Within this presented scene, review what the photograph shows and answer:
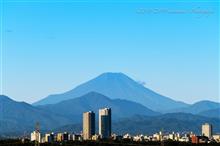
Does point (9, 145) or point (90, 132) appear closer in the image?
point (9, 145)

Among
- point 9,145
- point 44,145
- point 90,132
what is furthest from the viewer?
point 90,132

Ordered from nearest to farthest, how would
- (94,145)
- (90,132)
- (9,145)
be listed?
(9,145) < (94,145) < (90,132)

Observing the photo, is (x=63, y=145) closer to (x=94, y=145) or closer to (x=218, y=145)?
(x=94, y=145)

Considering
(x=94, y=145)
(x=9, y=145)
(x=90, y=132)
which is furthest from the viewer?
(x=90, y=132)

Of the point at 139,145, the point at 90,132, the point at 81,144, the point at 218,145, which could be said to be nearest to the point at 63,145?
the point at 81,144

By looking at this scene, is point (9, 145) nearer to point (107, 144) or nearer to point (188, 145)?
point (107, 144)

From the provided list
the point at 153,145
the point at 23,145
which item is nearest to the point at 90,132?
the point at 153,145

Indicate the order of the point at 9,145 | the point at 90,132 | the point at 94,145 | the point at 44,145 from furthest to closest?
the point at 90,132
the point at 94,145
the point at 44,145
the point at 9,145

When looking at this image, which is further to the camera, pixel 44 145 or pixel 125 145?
pixel 125 145
